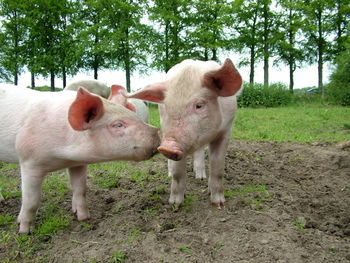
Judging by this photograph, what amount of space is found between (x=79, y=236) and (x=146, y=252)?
833 mm

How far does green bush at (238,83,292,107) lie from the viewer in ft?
78.7

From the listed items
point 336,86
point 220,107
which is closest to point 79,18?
point 336,86

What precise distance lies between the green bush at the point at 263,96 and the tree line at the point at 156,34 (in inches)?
108

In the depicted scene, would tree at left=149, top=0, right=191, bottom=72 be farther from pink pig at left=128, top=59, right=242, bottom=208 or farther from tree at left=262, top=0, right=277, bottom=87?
pink pig at left=128, top=59, right=242, bottom=208

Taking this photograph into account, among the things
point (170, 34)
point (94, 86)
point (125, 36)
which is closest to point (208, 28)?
point (170, 34)

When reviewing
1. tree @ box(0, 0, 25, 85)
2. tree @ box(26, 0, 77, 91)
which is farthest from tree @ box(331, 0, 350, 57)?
tree @ box(0, 0, 25, 85)

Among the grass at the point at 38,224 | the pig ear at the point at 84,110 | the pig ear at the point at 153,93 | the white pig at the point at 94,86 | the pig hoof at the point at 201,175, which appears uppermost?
the white pig at the point at 94,86

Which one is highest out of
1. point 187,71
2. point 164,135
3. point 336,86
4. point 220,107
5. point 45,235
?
point 336,86

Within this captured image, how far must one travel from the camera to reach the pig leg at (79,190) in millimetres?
3629

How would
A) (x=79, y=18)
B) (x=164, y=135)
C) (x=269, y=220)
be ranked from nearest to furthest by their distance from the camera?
(x=164, y=135), (x=269, y=220), (x=79, y=18)

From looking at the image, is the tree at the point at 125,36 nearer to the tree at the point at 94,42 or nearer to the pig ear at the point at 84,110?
the tree at the point at 94,42

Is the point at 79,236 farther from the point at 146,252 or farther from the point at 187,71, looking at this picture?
the point at 187,71

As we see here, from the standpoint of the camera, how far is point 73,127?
305 centimetres

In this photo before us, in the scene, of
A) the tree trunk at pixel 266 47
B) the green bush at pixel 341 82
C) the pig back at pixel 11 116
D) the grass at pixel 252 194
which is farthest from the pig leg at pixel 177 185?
the tree trunk at pixel 266 47
